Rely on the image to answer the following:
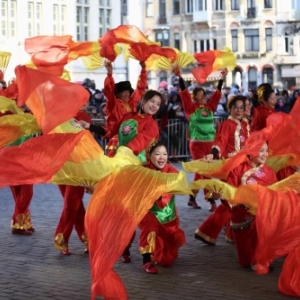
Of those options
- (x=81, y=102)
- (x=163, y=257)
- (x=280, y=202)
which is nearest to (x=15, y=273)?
(x=163, y=257)

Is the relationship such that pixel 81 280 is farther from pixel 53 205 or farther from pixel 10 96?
pixel 53 205

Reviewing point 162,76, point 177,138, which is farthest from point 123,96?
point 162,76

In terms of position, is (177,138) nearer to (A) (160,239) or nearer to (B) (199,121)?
(B) (199,121)

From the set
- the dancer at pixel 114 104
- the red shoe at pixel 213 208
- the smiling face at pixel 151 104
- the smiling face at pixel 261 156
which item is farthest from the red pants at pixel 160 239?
the red shoe at pixel 213 208

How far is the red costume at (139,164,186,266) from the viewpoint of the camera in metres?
7.73

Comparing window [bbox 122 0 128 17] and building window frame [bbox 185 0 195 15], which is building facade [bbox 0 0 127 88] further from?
building window frame [bbox 185 0 195 15]

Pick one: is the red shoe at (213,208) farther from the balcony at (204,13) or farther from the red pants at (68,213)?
the balcony at (204,13)

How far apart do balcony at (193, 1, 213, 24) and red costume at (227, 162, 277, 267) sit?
46.2m

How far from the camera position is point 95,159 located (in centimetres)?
692

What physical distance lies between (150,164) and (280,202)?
1468 millimetres

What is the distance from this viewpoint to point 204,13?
176 ft

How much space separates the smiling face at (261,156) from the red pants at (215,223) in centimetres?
86

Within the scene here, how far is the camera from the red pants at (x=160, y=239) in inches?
304

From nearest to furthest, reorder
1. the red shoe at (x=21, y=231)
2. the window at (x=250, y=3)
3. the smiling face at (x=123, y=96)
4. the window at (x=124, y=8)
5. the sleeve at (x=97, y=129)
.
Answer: the sleeve at (x=97, y=129), the smiling face at (x=123, y=96), the red shoe at (x=21, y=231), the window at (x=124, y=8), the window at (x=250, y=3)
